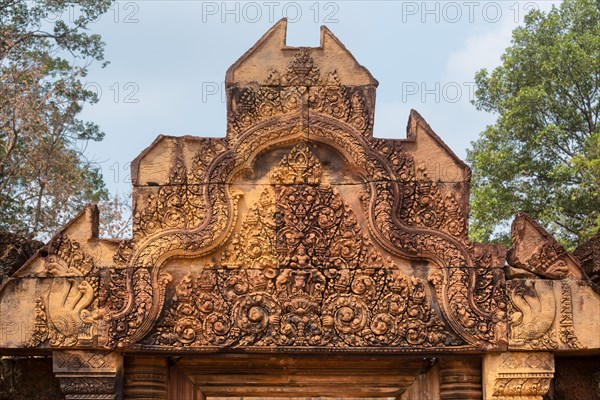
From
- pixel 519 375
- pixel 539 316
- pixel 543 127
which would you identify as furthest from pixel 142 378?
pixel 543 127

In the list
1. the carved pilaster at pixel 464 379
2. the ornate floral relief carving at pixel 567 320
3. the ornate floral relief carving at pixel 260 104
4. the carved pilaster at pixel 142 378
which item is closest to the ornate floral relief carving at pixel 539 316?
the ornate floral relief carving at pixel 567 320

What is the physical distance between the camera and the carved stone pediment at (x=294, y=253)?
836 cm

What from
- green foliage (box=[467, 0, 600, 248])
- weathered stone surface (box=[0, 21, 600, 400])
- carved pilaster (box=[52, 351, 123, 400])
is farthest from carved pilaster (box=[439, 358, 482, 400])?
green foliage (box=[467, 0, 600, 248])

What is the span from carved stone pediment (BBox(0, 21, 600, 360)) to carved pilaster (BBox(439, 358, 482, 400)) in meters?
0.34

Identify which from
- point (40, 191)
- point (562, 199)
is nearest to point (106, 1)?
point (40, 191)

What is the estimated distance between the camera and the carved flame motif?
8.34m

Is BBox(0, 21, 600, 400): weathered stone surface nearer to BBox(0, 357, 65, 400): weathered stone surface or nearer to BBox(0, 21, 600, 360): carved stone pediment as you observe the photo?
BBox(0, 21, 600, 360): carved stone pediment

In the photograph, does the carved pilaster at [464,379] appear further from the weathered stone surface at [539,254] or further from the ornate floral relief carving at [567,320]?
the weathered stone surface at [539,254]

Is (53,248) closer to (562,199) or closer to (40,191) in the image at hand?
(40,191)

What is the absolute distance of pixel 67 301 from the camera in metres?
8.45

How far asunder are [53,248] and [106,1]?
12332 mm

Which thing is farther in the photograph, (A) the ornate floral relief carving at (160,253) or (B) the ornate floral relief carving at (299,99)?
(B) the ornate floral relief carving at (299,99)

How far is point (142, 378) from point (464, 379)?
2794 millimetres

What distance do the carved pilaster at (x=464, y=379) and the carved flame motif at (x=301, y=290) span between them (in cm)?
37
